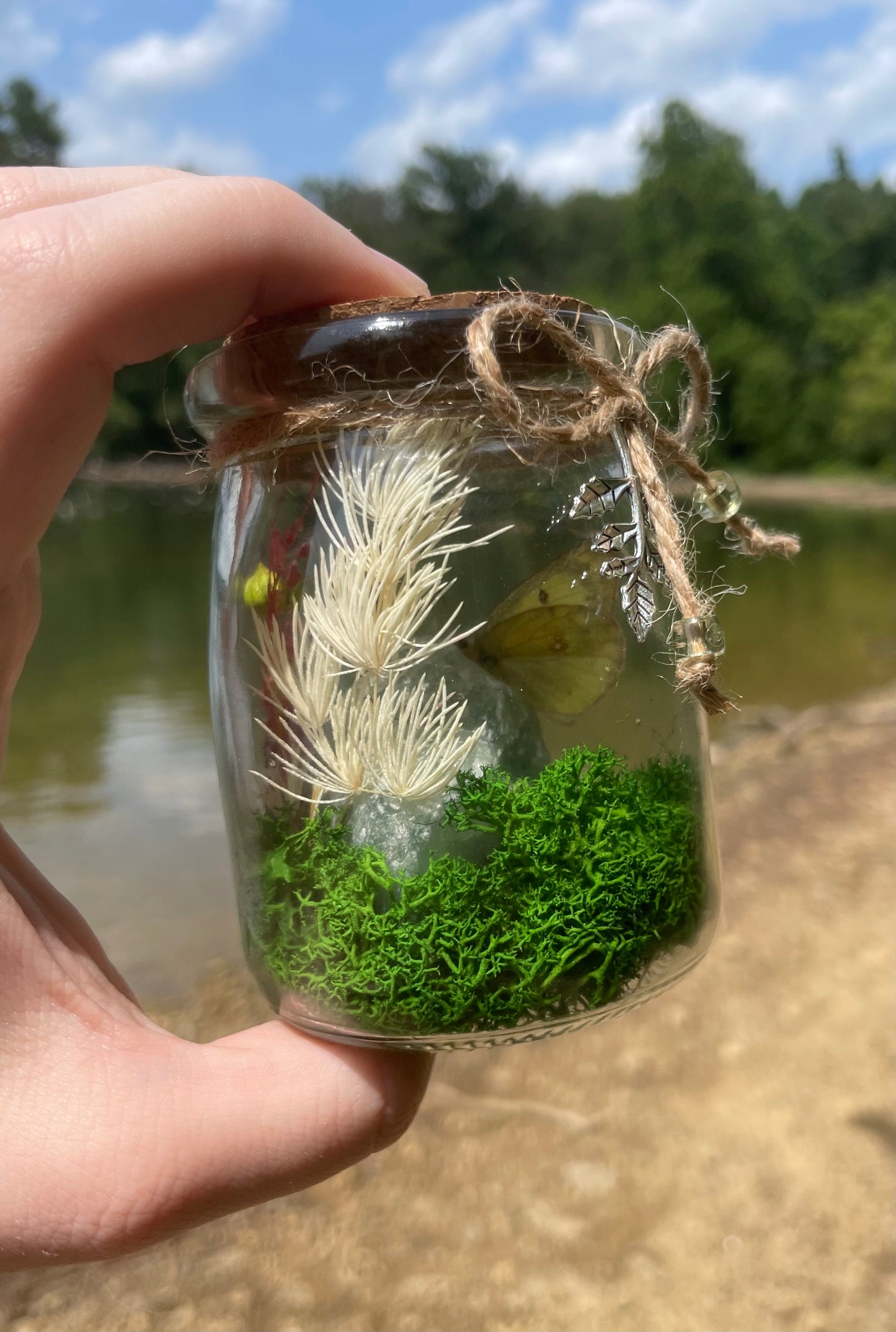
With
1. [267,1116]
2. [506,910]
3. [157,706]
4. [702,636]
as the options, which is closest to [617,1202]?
[267,1116]

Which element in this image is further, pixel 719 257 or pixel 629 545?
pixel 719 257

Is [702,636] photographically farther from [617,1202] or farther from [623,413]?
[617,1202]

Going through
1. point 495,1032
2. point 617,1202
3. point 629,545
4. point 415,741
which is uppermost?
point 629,545

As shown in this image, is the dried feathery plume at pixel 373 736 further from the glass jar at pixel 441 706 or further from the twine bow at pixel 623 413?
the twine bow at pixel 623 413

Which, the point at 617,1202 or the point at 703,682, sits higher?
the point at 703,682

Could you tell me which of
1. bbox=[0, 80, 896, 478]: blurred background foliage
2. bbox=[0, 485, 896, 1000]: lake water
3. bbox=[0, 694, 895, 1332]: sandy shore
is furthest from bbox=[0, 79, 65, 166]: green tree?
bbox=[0, 694, 895, 1332]: sandy shore

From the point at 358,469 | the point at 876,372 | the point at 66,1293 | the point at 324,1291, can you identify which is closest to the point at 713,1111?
the point at 324,1291

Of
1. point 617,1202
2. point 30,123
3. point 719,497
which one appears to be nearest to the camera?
point 719,497

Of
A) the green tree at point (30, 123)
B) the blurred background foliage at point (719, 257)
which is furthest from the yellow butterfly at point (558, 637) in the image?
the green tree at point (30, 123)
